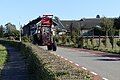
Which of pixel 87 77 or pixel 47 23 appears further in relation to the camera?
pixel 47 23

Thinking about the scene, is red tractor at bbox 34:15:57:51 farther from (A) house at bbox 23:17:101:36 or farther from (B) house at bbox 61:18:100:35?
(B) house at bbox 61:18:100:35

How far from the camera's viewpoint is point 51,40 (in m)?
44.5

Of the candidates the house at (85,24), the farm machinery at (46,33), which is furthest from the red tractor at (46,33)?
the house at (85,24)

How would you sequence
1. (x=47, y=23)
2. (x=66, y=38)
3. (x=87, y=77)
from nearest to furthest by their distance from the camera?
(x=87, y=77)
(x=47, y=23)
(x=66, y=38)

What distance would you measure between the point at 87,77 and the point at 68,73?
75 cm

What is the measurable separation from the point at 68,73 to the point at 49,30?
34427 millimetres

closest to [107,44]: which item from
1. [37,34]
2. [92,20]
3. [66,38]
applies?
[37,34]

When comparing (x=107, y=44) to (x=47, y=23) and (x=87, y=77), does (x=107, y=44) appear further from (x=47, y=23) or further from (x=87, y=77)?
(x=87, y=77)

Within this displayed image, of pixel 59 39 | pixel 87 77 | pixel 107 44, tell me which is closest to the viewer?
pixel 87 77

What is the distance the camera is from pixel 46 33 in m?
45.3

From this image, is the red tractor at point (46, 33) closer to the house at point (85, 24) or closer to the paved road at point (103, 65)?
the paved road at point (103, 65)

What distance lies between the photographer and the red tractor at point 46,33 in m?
44.3

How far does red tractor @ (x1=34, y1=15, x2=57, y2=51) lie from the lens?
44.3 metres

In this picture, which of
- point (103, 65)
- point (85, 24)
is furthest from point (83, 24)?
point (103, 65)
